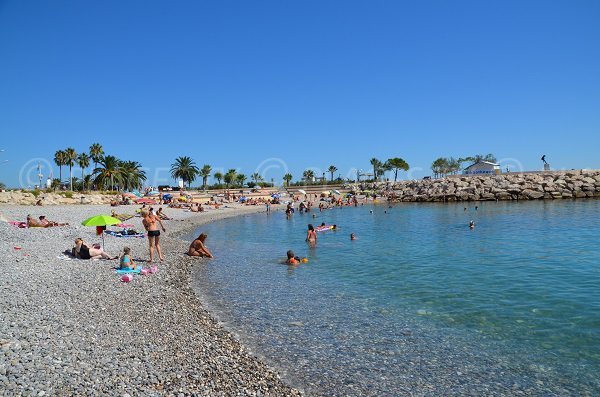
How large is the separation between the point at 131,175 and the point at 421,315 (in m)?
81.2

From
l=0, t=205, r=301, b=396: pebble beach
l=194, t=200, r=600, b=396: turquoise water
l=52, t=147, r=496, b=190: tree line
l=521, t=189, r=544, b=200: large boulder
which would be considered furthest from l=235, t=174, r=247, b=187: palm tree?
l=0, t=205, r=301, b=396: pebble beach

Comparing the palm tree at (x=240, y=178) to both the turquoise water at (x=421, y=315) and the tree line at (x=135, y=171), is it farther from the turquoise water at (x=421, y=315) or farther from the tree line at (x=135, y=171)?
the turquoise water at (x=421, y=315)

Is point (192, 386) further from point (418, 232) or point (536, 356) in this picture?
point (418, 232)

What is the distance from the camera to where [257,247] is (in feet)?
77.2

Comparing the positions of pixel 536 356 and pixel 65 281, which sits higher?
pixel 65 281

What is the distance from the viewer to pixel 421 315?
10.2m

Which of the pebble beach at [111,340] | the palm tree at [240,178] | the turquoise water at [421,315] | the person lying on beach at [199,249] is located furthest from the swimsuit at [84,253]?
the palm tree at [240,178]

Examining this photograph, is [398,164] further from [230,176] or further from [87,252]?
[87,252]

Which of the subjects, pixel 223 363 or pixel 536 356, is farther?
pixel 536 356

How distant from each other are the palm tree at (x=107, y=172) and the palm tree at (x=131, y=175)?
1.99 meters

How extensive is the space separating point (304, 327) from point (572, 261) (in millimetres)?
13641

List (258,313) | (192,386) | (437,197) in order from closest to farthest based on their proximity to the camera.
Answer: (192,386), (258,313), (437,197)

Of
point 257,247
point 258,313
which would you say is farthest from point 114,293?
point 257,247

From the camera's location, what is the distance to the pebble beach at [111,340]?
5.50 metres
